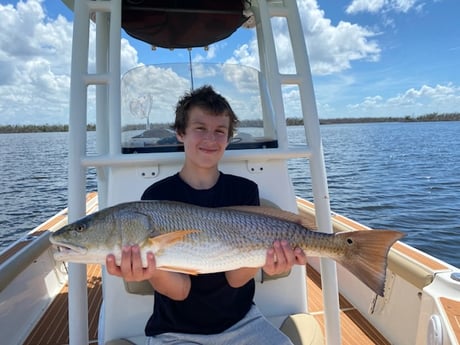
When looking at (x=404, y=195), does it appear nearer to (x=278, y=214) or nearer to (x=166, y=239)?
(x=278, y=214)

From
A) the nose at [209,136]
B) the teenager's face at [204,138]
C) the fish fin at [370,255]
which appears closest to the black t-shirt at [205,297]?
the teenager's face at [204,138]

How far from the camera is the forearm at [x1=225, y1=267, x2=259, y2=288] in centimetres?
212

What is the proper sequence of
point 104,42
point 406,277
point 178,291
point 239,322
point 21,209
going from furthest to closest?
point 21,209 → point 104,42 → point 406,277 → point 239,322 → point 178,291

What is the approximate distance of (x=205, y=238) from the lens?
6.02 feet

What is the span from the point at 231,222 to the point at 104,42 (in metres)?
2.26

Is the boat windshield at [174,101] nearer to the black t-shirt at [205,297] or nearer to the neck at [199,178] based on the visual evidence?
the neck at [199,178]

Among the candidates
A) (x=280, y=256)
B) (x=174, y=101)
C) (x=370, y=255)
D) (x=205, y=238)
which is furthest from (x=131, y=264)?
(x=174, y=101)

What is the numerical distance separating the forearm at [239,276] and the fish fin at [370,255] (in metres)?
0.52

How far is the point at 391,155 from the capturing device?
25781 mm

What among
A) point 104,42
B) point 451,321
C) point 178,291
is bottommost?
point 451,321

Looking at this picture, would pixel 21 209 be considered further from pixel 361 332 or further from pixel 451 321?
pixel 451 321

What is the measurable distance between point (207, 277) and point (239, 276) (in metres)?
0.22

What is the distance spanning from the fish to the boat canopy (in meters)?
1.98

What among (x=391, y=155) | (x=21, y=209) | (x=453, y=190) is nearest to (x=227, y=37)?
(x=21, y=209)
